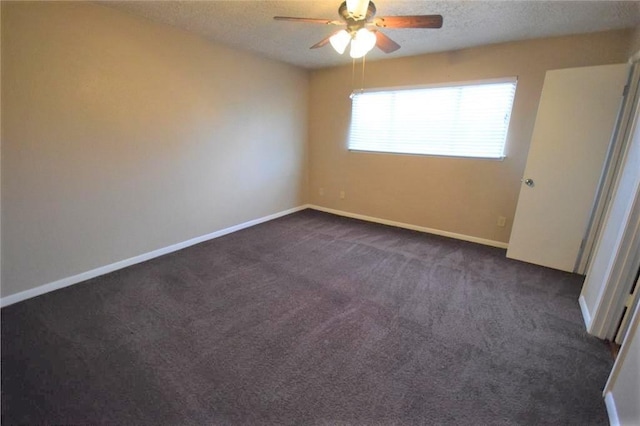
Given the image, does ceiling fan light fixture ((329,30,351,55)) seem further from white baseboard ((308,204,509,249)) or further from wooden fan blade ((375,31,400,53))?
white baseboard ((308,204,509,249))

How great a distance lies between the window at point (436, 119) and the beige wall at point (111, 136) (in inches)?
62.1

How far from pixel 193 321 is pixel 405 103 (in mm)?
3619

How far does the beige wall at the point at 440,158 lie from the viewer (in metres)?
2.95

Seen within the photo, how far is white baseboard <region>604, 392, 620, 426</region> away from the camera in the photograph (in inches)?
52.4

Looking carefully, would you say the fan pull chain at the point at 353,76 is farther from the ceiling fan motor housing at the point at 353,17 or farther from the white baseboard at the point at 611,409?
the white baseboard at the point at 611,409

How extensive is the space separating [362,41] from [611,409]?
2.53m

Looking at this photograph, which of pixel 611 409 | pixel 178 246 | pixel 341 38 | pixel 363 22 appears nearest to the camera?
pixel 611 409

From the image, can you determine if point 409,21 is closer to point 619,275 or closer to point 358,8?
point 358,8

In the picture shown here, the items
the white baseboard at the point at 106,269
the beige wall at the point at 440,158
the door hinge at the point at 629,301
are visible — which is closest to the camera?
the door hinge at the point at 629,301

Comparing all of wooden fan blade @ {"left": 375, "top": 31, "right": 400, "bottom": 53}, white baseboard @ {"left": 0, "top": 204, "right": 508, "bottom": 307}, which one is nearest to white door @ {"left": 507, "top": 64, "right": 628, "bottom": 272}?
white baseboard @ {"left": 0, "top": 204, "right": 508, "bottom": 307}

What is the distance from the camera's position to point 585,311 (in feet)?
7.18

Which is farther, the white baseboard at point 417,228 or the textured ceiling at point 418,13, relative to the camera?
the white baseboard at point 417,228

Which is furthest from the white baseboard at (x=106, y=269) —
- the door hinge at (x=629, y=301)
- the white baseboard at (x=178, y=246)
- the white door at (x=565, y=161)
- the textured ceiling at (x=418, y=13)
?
the door hinge at (x=629, y=301)

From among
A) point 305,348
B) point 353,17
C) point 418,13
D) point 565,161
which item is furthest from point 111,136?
point 565,161
